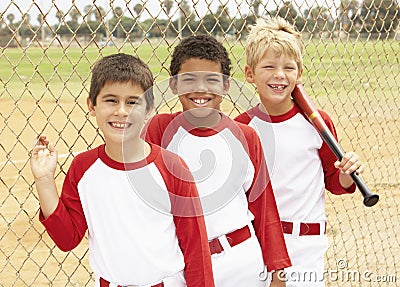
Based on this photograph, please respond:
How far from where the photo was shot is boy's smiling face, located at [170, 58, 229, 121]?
2436 millimetres

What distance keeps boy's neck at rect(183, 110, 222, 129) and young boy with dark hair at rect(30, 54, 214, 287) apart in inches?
11.1

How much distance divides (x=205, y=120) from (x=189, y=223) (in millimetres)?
452

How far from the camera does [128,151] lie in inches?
87.0

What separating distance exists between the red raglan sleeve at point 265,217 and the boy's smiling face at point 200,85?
8.4 inches

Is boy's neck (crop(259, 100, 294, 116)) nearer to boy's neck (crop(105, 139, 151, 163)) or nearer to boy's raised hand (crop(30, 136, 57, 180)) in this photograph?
boy's neck (crop(105, 139, 151, 163))

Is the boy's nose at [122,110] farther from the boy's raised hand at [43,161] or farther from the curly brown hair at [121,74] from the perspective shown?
the boy's raised hand at [43,161]

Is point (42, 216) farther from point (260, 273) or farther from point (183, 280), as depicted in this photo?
point (260, 273)

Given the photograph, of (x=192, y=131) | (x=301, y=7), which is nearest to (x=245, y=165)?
(x=192, y=131)

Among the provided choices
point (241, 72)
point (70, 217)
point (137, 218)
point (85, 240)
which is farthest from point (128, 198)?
point (241, 72)

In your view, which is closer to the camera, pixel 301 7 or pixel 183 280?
pixel 183 280

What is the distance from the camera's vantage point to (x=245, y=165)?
249cm

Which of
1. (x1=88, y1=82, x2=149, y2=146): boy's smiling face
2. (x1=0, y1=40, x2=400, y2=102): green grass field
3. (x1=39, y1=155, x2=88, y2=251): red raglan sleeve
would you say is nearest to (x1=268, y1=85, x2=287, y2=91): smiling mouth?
(x1=0, y1=40, x2=400, y2=102): green grass field

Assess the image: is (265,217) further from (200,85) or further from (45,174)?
(45,174)

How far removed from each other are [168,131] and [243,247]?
1.69 ft
